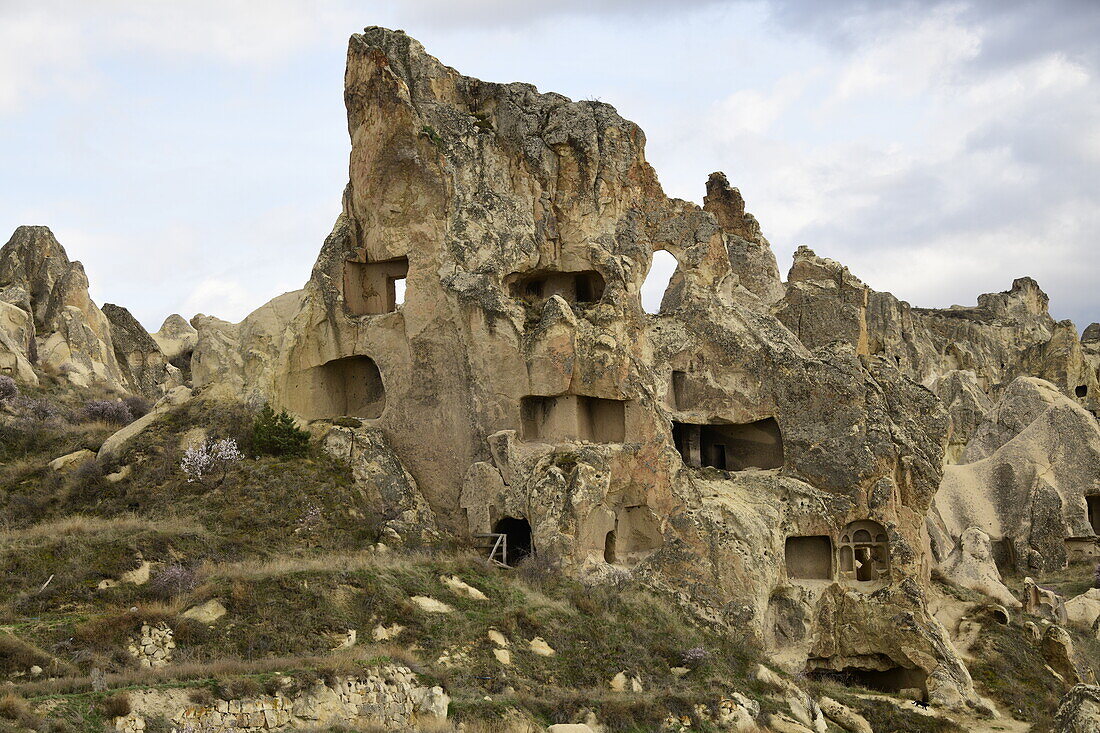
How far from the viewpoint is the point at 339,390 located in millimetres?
32656

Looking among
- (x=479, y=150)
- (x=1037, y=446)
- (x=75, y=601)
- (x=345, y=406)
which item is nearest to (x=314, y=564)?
(x=75, y=601)

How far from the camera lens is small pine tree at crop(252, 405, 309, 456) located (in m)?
28.5

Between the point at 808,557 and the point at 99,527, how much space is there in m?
18.3

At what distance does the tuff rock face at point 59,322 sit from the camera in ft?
155

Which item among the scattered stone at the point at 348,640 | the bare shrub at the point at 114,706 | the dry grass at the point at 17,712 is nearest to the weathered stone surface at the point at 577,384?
the scattered stone at the point at 348,640

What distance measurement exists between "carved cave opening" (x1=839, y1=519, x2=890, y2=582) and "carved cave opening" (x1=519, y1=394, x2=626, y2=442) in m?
7.13

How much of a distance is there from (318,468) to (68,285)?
28979 millimetres

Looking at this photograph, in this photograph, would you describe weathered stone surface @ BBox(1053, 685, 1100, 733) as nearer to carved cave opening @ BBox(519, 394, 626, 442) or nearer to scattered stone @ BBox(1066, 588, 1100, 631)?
carved cave opening @ BBox(519, 394, 626, 442)

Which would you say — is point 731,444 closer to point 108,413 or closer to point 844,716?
point 844,716

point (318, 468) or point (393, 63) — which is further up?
point (393, 63)

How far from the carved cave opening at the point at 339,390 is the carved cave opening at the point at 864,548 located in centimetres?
1336

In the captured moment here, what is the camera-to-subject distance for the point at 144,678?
1592 centimetres

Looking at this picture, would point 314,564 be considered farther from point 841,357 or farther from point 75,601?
point 841,357

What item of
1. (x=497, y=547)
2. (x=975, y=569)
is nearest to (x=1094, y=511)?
(x=975, y=569)
